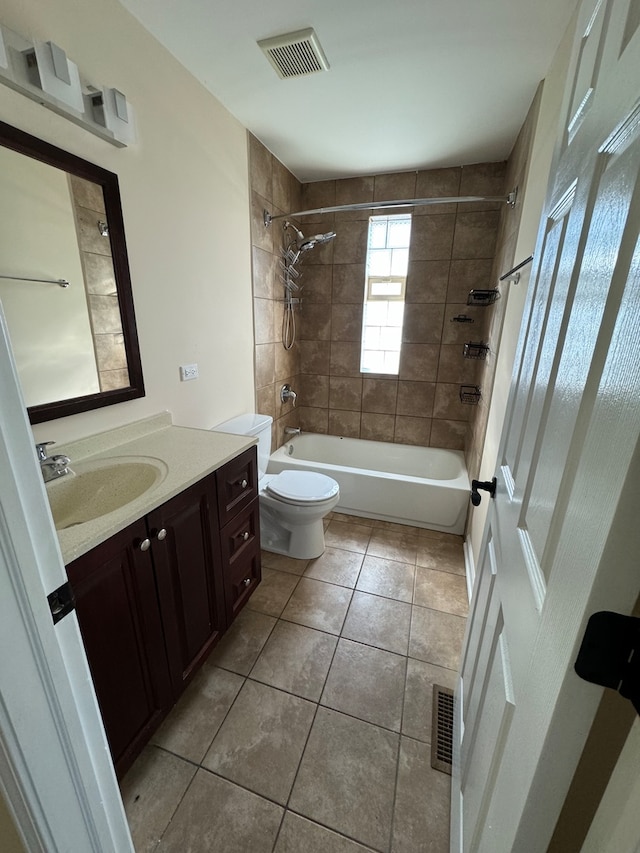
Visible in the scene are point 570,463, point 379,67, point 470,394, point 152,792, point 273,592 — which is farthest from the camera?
point 470,394

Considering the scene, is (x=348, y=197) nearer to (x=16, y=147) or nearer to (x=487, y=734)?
(x=16, y=147)

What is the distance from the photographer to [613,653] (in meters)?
0.35

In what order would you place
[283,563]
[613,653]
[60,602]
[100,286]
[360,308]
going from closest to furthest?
1. [613,653]
2. [60,602]
3. [100,286]
4. [283,563]
5. [360,308]

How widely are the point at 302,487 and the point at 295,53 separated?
6.62 feet

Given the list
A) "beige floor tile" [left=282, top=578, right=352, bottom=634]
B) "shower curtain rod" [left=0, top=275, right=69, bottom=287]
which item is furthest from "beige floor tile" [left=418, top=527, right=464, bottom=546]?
"shower curtain rod" [left=0, top=275, right=69, bottom=287]

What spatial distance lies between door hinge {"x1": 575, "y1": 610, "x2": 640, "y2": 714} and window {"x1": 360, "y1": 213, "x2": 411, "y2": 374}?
280cm

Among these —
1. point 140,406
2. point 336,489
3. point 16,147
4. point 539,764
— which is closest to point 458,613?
point 336,489

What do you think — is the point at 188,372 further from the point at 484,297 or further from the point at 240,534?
the point at 484,297

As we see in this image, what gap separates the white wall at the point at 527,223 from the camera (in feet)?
4.62

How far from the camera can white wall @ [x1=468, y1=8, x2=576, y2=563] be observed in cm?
141

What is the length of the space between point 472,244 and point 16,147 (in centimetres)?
262

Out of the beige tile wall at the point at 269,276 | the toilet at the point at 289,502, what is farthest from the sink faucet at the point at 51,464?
the beige tile wall at the point at 269,276

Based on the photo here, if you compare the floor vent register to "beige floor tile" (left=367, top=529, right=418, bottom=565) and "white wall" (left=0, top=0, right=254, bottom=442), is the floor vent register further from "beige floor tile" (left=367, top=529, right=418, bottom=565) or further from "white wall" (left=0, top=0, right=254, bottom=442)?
"white wall" (left=0, top=0, right=254, bottom=442)

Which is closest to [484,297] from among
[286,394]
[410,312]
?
[410,312]
